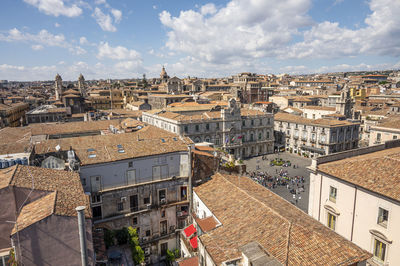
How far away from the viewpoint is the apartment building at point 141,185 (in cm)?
2391

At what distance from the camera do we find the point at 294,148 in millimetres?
68125

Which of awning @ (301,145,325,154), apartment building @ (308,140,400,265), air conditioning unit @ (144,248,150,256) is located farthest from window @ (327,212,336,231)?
awning @ (301,145,325,154)

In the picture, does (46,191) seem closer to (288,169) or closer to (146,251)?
(146,251)

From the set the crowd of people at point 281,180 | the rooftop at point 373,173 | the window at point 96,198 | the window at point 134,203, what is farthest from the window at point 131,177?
the crowd of people at point 281,180

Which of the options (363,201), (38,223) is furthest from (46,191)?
(363,201)

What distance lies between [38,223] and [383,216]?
21738 mm

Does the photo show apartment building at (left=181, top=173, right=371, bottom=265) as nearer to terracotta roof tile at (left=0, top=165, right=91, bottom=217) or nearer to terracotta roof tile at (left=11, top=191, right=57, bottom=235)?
terracotta roof tile at (left=0, top=165, right=91, bottom=217)

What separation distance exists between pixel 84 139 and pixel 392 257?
31.2 m

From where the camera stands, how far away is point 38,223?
13.0 m

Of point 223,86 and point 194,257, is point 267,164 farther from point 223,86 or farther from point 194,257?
point 223,86

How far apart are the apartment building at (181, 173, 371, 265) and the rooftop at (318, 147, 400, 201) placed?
4.82m

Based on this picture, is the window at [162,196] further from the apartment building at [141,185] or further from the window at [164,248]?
the window at [164,248]

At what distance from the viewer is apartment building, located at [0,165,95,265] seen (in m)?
12.9

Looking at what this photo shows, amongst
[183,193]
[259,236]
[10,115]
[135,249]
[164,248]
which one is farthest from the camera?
[10,115]
